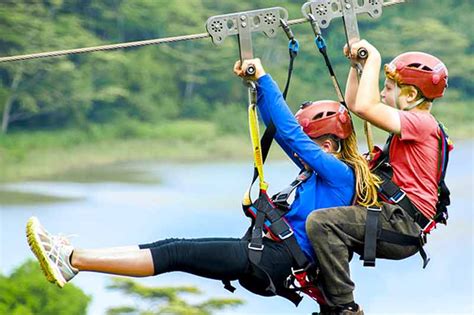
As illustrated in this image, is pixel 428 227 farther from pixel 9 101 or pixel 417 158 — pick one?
pixel 9 101

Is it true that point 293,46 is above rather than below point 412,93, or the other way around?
above

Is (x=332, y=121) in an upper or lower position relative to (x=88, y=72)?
lower

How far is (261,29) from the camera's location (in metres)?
3.90

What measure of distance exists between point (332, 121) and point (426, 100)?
304mm

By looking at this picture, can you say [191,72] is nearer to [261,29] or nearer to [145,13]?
[145,13]

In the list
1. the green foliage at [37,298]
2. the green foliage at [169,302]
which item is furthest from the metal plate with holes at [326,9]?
the green foliage at [169,302]

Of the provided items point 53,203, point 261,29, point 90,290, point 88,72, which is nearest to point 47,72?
point 88,72

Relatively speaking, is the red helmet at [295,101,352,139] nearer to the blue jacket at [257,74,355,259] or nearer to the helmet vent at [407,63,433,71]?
the blue jacket at [257,74,355,259]

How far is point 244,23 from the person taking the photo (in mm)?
3869

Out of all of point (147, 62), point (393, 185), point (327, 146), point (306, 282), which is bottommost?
point (306, 282)

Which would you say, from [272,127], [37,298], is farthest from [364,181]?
[37,298]

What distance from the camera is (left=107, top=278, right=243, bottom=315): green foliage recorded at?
1648 cm

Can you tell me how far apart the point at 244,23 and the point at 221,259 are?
0.74 meters

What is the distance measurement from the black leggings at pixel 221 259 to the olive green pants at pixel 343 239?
0.13 meters
